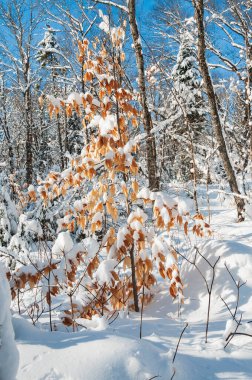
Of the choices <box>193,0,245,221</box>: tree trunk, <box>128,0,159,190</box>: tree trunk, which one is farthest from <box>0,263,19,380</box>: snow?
<box>193,0,245,221</box>: tree trunk

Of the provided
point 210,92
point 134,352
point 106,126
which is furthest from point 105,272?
point 210,92

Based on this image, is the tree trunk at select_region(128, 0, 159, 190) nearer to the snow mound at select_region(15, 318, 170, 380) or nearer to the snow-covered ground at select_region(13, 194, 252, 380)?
the snow-covered ground at select_region(13, 194, 252, 380)

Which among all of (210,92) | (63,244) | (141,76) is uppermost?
(141,76)

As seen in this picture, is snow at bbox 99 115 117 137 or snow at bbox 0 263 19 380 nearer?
snow at bbox 0 263 19 380

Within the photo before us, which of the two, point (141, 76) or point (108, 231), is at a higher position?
point (141, 76)

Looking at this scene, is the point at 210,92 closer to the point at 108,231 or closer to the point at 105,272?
the point at 108,231

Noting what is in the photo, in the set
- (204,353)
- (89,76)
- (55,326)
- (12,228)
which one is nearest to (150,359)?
(204,353)

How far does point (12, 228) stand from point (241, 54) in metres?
7.83

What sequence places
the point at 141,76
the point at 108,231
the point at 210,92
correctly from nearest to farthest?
the point at 108,231, the point at 210,92, the point at 141,76

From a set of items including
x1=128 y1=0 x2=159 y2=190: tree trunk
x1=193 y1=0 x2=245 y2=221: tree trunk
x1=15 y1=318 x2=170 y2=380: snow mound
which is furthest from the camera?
x1=128 y1=0 x2=159 y2=190: tree trunk

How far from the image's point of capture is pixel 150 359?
1.53 metres

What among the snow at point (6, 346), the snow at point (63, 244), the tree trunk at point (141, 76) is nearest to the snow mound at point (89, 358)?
the snow at point (6, 346)

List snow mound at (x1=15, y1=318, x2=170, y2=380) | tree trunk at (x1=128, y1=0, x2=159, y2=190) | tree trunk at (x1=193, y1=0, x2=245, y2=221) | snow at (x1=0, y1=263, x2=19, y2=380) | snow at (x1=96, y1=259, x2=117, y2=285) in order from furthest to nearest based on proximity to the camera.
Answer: tree trunk at (x1=128, y1=0, x2=159, y2=190)
tree trunk at (x1=193, y1=0, x2=245, y2=221)
snow at (x1=96, y1=259, x2=117, y2=285)
snow mound at (x1=15, y1=318, x2=170, y2=380)
snow at (x1=0, y1=263, x2=19, y2=380)

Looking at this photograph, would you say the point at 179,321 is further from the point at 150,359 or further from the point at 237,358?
the point at 150,359
